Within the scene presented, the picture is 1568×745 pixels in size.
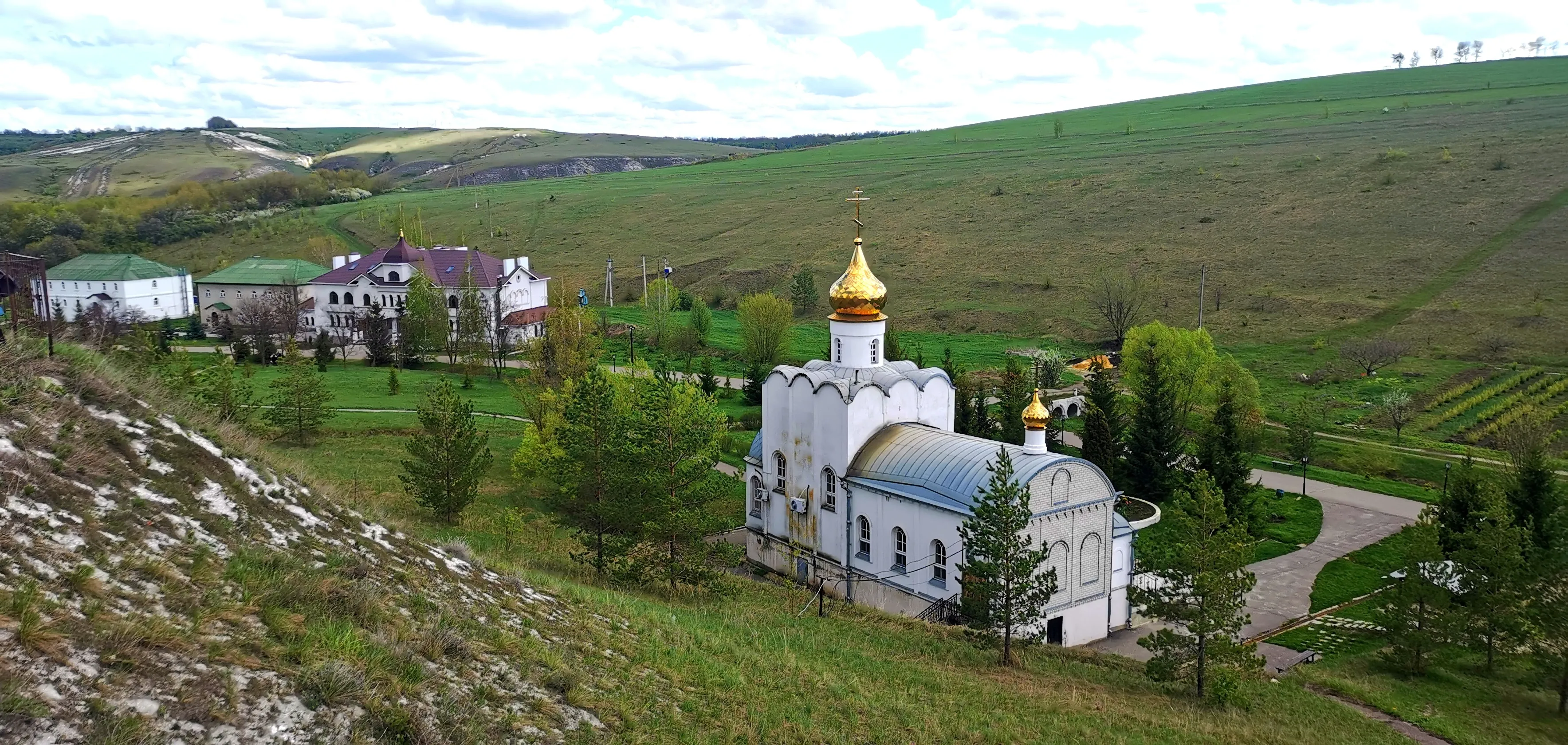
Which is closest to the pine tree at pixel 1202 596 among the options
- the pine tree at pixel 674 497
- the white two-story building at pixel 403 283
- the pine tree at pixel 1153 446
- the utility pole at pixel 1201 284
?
the pine tree at pixel 674 497


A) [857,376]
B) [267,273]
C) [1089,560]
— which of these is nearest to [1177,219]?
[857,376]

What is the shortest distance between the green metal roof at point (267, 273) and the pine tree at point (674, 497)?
210 ft

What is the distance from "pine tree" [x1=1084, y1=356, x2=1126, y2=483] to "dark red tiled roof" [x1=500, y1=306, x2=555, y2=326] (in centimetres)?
3973

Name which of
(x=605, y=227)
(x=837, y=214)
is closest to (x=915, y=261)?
(x=837, y=214)

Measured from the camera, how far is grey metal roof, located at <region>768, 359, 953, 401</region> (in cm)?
2698

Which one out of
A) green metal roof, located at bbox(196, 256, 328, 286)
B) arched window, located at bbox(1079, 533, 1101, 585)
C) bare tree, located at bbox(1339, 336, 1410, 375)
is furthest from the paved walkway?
green metal roof, located at bbox(196, 256, 328, 286)

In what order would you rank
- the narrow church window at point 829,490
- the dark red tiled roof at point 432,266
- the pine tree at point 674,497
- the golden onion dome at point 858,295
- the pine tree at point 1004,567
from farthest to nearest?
the dark red tiled roof at point 432,266 → the golden onion dome at point 858,295 → the narrow church window at point 829,490 → the pine tree at point 674,497 → the pine tree at point 1004,567

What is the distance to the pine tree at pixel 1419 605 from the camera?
871 inches

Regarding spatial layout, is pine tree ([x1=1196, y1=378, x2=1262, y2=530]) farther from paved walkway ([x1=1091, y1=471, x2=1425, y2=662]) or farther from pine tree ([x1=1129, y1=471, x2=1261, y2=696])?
pine tree ([x1=1129, y1=471, x2=1261, y2=696])

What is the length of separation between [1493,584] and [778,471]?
58.7 ft

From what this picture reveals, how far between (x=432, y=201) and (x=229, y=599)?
453 feet

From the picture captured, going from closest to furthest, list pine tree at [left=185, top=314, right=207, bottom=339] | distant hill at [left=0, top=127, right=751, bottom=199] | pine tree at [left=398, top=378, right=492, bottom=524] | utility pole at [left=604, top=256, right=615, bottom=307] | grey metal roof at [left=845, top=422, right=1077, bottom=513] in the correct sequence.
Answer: grey metal roof at [left=845, top=422, right=1077, bottom=513], pine tree at [left=398, top=378, right=492, bottom=524], pine tree at [left=185, top=314, right=207, bottom=339], utility pole at [left=604, top=256, right=615, bottom=307], distant hill at [left=0, top=127, right=751, bottom=199]

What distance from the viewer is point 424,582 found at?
12.0 m

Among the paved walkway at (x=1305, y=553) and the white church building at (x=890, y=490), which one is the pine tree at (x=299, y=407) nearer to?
the white church building at (x=890, y=490)
